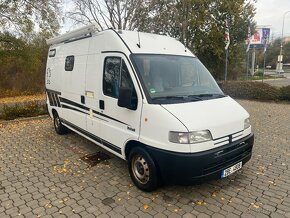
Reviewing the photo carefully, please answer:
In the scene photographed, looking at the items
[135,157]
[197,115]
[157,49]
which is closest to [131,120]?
[135,157]

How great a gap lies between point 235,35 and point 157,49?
821 inches

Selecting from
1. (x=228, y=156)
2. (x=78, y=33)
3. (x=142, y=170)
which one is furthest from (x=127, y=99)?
(x=78, y=33)

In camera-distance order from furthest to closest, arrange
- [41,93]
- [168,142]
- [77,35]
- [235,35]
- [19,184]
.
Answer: [235,35] → [41,93] → [77,35] → [19,184] → [168,142]

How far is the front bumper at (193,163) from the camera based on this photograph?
10.4 feet

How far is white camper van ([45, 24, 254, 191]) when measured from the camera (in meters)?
3.25

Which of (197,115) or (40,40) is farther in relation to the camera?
(40,40)

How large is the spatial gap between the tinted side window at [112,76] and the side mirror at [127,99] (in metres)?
0.49

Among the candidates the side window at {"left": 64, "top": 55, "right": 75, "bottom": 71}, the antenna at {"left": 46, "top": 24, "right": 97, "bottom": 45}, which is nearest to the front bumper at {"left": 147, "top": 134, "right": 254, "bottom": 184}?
the antenna at {"left": 46, "top": 24, "right": 97, "bottom": 45}

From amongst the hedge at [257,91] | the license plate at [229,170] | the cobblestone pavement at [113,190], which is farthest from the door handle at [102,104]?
the hedge at [257,91]

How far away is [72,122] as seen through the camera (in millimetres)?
5926

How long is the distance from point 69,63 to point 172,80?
3.14m

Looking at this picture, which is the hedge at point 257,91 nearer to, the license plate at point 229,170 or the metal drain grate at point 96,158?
the metal drain grate at point 96,158

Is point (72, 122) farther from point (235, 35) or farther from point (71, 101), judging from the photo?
point (235, 35)

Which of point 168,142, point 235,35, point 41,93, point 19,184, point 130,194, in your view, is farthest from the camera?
point 235,35
